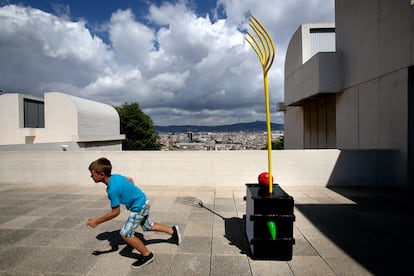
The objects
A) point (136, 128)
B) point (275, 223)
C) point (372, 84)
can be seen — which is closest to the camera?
point (275, 223)

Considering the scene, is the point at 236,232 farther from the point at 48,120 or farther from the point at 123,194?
the point at 48,120

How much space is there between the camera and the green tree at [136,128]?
42.8 meters

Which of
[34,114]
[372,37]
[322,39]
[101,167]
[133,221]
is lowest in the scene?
[133,221]

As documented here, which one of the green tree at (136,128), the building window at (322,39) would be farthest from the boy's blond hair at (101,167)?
the green tree at (136,128)

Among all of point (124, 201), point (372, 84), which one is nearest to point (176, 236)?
point (124, 201)

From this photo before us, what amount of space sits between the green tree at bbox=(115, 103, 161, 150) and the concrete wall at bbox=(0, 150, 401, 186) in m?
33.9

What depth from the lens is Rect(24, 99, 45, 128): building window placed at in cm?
2205

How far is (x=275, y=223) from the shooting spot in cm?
332

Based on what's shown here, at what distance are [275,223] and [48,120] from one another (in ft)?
82.8

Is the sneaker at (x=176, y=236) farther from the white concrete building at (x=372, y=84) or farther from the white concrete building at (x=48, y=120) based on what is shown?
the white concrete building at (x=48, y=120)

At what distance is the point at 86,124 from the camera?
24.2 m

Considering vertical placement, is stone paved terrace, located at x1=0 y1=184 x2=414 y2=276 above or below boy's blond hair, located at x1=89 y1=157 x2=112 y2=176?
below

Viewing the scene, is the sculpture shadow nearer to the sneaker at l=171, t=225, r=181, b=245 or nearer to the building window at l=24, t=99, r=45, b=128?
the sneaker at l=171, t=225, r=181, b=245

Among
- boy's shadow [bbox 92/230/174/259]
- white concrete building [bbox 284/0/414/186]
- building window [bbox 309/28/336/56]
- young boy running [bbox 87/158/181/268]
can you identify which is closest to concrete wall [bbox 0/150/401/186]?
white concrete building [bbox 284/0/414/186]
